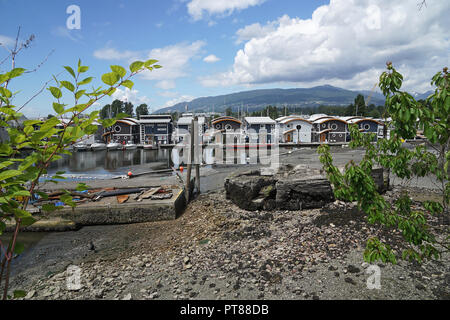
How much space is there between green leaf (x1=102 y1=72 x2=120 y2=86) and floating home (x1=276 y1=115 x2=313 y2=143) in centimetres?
5118

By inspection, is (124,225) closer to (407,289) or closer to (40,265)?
(40,265)

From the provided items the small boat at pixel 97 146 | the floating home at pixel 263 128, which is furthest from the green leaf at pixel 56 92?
the small boat at pixel 97 146

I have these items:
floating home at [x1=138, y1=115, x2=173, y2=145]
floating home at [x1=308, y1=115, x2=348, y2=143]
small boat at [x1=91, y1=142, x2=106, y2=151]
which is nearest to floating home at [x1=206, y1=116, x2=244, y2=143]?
floating home at [x1=138, y1=115, x2=173, y2=145]

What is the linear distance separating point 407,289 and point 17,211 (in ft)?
22.9

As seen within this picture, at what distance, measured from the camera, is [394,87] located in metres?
2.95

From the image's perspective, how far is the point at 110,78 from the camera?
60.6 inches

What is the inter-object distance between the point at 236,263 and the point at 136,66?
20.8 feet

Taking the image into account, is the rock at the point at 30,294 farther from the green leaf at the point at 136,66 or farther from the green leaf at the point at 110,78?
the green leaf at the point at 136,66

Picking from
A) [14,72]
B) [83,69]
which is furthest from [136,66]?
[14,72]

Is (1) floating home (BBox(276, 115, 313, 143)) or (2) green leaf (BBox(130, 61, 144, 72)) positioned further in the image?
(1) floating home (BBox(276, 115, 313, 143))

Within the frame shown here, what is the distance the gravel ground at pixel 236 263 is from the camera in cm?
555

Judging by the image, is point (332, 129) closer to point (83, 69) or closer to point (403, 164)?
point (403, 164)

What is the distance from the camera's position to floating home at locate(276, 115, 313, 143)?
51.2m

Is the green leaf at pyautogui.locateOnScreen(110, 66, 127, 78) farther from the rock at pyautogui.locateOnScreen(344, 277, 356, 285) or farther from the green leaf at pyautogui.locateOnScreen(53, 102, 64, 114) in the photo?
the rock at pyautogui.locateOnScreen(344, 277, 356, 285)
